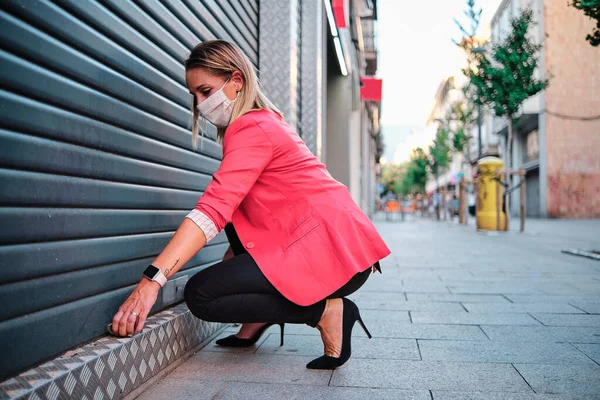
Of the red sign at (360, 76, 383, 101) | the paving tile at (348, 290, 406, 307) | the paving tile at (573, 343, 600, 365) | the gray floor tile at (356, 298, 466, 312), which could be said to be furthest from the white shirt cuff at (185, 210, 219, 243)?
the red sign at (360, 76, 383, 101)

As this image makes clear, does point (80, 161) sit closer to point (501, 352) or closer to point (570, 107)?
point (501, 352)

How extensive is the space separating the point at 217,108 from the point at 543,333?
2302mm

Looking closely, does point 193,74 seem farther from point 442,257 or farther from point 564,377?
point 442,257

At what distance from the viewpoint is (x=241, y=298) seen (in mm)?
2482

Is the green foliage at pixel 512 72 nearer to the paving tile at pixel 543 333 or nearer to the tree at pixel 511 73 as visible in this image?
the tree at pixel 511 73

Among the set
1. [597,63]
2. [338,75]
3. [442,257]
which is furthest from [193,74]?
[597,63]

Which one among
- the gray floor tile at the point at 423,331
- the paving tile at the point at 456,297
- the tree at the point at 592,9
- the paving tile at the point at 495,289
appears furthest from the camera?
the tree at the point at 592,9

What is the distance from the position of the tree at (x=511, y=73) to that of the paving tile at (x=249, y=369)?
42.6 ft

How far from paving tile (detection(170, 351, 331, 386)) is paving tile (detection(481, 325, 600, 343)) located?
1237 millimetres

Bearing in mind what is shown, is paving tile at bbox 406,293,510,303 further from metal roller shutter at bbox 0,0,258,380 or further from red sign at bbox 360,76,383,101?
red sign at bbox 360,76,383,101

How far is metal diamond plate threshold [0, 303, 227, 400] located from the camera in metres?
1.60

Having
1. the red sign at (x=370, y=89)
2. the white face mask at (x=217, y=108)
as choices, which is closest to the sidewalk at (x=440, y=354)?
the white face mask at (x=217, y=108)

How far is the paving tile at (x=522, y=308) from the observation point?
389cm

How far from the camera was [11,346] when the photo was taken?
1585 millimetres
